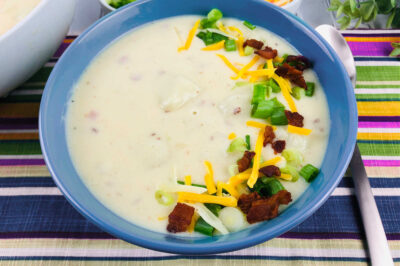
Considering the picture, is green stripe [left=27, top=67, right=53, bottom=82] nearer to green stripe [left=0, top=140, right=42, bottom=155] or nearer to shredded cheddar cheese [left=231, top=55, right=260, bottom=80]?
green stripe [left=0, top=140, right=42, bottom=155]

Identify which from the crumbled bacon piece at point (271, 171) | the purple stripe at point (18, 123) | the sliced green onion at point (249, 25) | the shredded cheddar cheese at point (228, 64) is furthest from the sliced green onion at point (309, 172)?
the purple stripe at point (18, 123)

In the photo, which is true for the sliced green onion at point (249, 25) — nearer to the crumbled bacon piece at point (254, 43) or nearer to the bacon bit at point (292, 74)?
the crumbled bacon piece at point (254, 43)

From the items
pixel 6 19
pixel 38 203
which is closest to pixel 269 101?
pixel 38 203

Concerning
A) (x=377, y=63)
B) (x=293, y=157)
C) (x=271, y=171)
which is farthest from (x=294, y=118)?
(x=377, y=63)

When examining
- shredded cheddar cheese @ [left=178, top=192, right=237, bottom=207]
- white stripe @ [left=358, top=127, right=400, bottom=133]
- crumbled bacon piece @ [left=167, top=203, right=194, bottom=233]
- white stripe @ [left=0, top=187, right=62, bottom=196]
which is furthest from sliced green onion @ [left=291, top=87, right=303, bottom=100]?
white stripe @ [left=0, top=187, right=62, bottom=196]

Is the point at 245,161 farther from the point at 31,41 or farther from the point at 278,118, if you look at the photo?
the point at 31,41

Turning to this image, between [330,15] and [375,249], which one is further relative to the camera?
[330,15]

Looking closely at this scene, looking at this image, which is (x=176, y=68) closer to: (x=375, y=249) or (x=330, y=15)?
(x=375, y=249)
